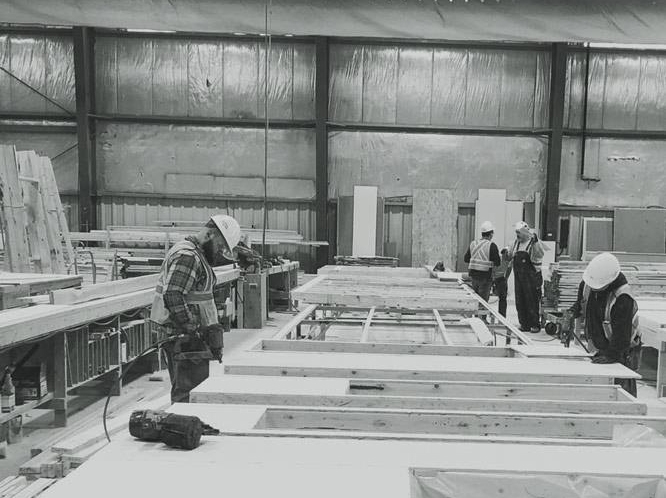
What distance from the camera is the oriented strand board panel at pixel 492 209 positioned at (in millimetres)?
12500

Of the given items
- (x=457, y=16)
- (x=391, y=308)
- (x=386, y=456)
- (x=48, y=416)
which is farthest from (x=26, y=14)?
(x=386, y=456)

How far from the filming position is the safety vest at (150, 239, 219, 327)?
3.94 meters

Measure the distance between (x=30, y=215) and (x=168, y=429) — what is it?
628 cm

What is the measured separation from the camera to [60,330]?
4527mm

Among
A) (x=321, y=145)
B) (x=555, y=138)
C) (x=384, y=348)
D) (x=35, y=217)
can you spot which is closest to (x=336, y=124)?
(x=321, y=145)

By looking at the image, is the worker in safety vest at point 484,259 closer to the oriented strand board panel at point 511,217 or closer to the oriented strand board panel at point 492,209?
the oriented strand board panel at point 492,209

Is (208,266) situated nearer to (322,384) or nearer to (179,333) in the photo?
(179,333)

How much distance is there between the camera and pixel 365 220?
1256 centimetres

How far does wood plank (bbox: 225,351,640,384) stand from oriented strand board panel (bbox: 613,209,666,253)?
33.1 feet

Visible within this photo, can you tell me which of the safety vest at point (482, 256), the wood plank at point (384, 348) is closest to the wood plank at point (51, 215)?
the wood plank at point (384, 348)

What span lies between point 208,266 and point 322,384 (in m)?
1.65

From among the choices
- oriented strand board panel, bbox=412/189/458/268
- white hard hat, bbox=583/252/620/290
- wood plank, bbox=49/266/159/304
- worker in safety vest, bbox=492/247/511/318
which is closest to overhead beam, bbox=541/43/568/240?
oriented strand board panel, bbox=412/189/458/268

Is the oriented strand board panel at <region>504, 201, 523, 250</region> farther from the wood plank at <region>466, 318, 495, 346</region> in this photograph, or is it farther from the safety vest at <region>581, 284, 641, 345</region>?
the wood plank at <region>466, 318, 495, 346</region>

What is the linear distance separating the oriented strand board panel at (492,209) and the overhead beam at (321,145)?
11.5 ft
